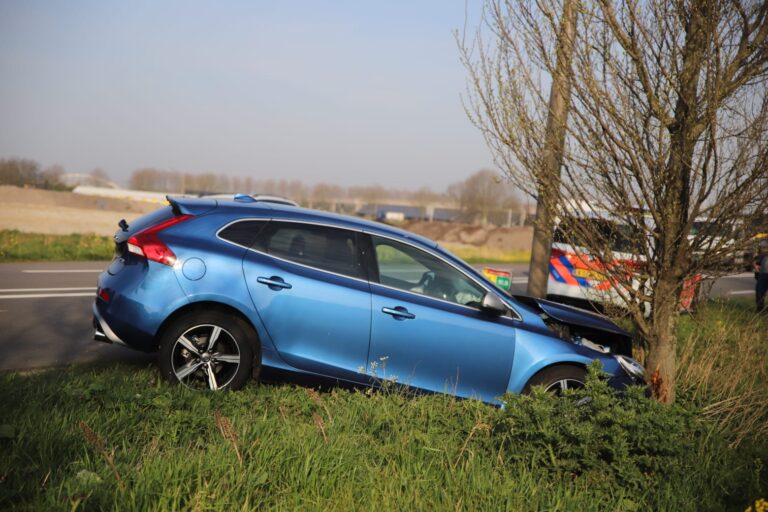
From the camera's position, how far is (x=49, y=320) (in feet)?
29.3

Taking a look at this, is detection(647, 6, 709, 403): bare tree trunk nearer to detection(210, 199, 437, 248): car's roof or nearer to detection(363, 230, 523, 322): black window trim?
detection(363, 230, 523, 322): black window trim

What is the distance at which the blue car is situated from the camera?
5758 millimetres

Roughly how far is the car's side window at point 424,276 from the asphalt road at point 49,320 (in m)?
2.52

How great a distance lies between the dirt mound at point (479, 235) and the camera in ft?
159

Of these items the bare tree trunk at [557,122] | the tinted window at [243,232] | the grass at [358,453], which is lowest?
the grass at [358,453]

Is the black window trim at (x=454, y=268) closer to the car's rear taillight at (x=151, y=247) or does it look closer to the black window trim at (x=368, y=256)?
the black window trim at (x=368, y=256)

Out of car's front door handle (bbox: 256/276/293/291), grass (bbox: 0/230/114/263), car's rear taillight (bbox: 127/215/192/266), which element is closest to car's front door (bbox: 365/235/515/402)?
car's front door handle (bbox: 256/276/293/291)

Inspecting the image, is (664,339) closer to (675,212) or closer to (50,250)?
(675,212)

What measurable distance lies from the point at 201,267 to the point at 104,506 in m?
2.83

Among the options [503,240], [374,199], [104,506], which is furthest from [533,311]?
[374,199]

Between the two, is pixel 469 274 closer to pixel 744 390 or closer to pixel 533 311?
pixel 533 311

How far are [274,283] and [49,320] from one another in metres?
4.38

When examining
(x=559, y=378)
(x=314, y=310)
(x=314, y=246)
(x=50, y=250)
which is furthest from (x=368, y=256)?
(x=50, y=250)

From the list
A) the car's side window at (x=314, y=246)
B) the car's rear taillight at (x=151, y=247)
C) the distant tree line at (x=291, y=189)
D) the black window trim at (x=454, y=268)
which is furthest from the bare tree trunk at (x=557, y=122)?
the distant tree line at (x=291, y=189)
